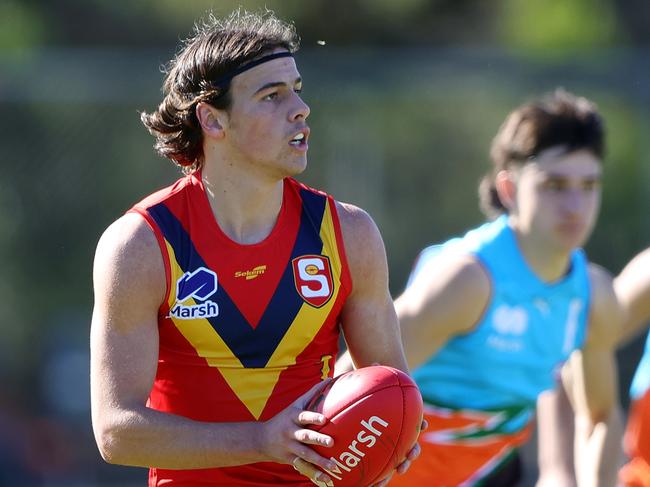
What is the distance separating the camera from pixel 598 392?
5504mm

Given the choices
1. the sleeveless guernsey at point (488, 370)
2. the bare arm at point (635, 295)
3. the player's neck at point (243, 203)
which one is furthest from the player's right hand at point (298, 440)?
the bare arm at point (635, 295)

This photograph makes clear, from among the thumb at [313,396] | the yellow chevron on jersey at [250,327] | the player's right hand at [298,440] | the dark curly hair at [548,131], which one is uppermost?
the dark curly hair at [548,131]

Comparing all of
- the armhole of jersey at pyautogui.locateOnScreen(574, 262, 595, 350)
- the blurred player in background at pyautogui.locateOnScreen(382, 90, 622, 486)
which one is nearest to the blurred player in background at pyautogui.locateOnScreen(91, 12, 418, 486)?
the blurred player in background at pyautogui.locateOnScreen(382, 90, 622, 486)

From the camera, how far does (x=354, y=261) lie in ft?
12.8

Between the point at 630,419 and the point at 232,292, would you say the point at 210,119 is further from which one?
the point at 630,419

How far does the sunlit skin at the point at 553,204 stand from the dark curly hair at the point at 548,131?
0.16 feet

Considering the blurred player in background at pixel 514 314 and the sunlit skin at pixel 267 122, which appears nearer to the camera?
the sunlit skin at pixel 267 122

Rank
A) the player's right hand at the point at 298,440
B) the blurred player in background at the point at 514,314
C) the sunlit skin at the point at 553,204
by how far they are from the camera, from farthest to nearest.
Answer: the sunlit skin at the point at 553,204 < the blurred player in background at the point at 514,314 < the player's right hand at the point at 298,440

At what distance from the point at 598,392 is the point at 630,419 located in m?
0.19

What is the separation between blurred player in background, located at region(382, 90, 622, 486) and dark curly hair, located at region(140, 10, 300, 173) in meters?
1.18

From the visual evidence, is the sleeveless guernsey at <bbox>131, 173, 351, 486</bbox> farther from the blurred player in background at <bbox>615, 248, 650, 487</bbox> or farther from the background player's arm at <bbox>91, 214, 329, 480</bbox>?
the blurred player in background at <bbox>615, 248, 650, 487</bbox>

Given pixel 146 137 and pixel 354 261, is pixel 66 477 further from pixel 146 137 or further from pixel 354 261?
pixel 354 261

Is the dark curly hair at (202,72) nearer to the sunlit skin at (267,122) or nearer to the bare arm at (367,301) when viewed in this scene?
the sunlit skin at (267,122)

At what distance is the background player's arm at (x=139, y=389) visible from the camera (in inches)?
140
